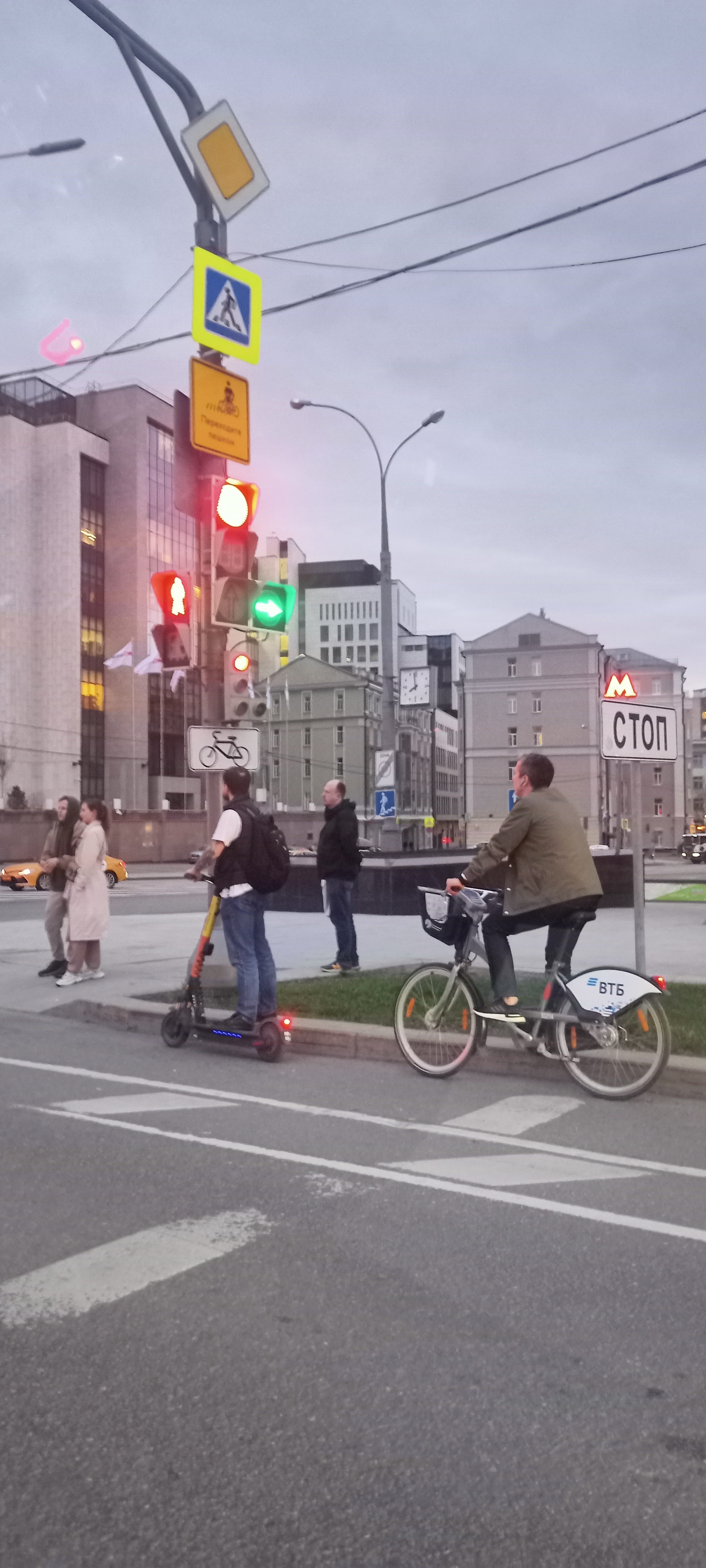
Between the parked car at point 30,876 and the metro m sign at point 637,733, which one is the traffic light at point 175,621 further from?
the parked car at point 30,876

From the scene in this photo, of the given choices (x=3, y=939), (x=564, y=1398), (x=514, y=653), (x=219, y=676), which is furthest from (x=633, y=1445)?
(x=514, y=653)

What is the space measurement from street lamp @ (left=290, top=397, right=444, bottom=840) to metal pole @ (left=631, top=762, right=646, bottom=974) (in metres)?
14.7

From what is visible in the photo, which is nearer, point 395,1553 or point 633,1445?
point 395,1553

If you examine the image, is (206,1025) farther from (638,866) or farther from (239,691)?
(638,866)

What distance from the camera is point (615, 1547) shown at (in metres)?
2.64

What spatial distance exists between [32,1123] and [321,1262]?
8.45ft

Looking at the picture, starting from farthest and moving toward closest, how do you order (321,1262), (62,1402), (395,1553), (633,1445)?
(321,1262)
(62,1402)
(633,1445)
(395,1553)

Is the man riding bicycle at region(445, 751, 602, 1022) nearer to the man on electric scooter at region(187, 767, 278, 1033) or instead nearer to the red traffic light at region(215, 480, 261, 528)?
the man on electric scooter at region(187, 767, 278, 1033)

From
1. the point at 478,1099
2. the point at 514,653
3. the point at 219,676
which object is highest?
the point at 514,653

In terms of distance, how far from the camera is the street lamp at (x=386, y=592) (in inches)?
1008

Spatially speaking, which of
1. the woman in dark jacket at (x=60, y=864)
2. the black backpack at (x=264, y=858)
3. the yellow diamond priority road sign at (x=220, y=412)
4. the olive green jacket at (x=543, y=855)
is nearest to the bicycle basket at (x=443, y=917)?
the olive green jacket at (x=543, y=855)

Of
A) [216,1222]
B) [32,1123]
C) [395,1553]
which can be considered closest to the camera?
[395,1553]

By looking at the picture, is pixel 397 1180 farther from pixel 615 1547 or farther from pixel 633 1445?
pixel 615 1547

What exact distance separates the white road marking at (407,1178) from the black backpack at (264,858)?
2160 mm
